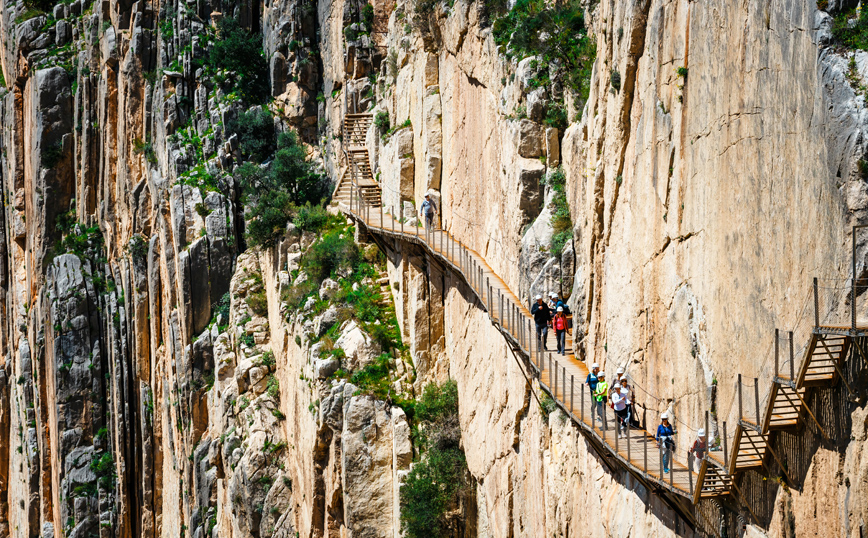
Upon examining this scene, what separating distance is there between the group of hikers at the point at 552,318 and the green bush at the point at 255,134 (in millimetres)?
25348

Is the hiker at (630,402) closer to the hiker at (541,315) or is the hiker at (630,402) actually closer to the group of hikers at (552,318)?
the group of hikers at (552,318)

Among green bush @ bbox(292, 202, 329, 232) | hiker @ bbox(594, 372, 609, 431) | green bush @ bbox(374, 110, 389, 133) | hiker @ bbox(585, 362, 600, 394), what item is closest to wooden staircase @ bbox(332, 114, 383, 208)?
green bush @ bbox(292, 202, 329, 232)

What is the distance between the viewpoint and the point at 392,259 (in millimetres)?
35438

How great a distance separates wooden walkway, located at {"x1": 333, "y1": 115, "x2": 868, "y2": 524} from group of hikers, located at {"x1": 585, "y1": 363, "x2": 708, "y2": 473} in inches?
5.9

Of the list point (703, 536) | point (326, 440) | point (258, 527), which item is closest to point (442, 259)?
point (326, 440)

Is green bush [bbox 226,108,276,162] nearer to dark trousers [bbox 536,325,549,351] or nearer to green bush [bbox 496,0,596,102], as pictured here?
green bush [bbox 496,0,596,102]

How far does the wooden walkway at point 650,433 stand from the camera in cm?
1254

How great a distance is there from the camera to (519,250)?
25328 millimetres

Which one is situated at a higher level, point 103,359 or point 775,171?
point 775,171

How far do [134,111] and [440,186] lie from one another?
26.6 metres

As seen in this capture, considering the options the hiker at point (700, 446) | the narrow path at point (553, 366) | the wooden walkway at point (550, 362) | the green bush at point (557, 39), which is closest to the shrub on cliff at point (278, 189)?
the wooden walkway at point (550, 362)

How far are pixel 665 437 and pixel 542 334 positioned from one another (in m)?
6.73

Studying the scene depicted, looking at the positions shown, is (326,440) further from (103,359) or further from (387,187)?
(103,359)

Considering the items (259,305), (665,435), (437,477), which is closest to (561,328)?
(665,435)
